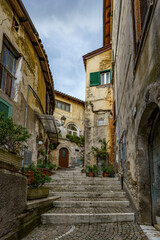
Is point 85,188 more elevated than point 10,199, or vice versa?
point 10,199

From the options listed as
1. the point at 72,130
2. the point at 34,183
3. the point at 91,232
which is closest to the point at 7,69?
the point at 34,183

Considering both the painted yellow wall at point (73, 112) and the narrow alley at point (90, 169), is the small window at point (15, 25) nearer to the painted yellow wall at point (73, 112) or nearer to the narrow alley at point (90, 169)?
the narrow alley at point (90, 169)

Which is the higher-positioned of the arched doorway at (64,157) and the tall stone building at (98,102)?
the tall stone building at (98,102)

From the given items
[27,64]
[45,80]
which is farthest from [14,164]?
[45,80]

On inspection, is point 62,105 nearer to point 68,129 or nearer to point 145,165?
point 68,129

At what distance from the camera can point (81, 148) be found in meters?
19.6

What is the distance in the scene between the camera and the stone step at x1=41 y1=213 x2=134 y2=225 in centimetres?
403

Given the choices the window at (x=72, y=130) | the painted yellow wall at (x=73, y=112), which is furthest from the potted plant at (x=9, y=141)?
the window at (x=72, y=130)

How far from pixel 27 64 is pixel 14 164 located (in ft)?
18.0

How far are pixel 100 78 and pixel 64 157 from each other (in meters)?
8.74

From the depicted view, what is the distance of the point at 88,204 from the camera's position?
4953 millimetres

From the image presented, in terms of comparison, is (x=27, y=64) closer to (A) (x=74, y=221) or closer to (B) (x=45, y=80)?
(B) (x=45, y=80)

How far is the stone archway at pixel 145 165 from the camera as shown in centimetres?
364

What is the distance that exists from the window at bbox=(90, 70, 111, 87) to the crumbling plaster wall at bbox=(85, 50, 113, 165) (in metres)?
0.27
